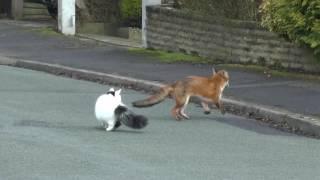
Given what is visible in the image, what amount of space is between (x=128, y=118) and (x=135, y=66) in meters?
7.00

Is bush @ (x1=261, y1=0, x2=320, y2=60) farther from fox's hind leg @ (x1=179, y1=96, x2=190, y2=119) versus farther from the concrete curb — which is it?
fox's hind leg @ (x1=179, y1=96, x2=190, y2=119)

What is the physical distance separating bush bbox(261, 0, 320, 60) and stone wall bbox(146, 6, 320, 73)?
389 millimetres

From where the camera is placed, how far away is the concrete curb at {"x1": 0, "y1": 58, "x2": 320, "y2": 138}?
32.7 feet

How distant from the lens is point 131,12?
23891 mm

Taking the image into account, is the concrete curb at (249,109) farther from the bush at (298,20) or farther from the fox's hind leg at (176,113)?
the bush at (298,20)

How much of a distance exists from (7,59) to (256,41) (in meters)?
6.13

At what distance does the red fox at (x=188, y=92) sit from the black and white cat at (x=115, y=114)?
40.2 inches

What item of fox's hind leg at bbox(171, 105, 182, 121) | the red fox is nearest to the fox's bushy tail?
the red fox

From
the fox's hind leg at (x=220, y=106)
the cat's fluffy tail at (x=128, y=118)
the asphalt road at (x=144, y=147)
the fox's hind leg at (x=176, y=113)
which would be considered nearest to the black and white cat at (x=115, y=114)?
the cat's fluffy tail at (x=128, y=118)

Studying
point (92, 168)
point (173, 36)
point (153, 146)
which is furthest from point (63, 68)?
point (92, 168)

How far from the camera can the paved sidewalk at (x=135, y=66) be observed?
11750 mm

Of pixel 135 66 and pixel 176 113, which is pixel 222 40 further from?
pixel 176 113

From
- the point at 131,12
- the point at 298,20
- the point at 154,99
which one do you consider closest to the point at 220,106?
the point at 154,99

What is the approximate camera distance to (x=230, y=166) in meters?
7.61
